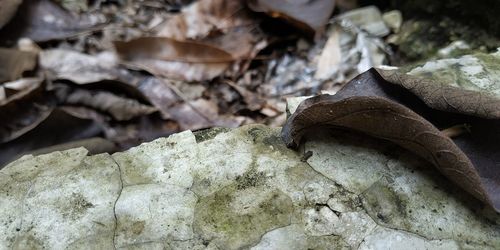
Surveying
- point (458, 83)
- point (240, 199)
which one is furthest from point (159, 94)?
point (458, 83)

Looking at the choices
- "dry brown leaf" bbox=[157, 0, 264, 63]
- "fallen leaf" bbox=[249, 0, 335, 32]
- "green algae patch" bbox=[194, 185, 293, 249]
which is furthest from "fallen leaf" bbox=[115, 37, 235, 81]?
"green algae patch" bbox=[194, 185, 293, 249]

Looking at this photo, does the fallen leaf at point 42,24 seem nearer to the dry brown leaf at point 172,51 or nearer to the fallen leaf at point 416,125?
the dry brown leaf at point 172,51

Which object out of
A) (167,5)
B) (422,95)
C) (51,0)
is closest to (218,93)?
(167,5)

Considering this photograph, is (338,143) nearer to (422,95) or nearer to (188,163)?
(422,95)

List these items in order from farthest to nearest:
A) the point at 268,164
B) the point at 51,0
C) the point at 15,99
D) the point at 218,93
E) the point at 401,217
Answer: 1. the point at 51,0
2. the point at 218,93
3. the point at 15,99
4. the point at 268,164
5. the point at 401,217

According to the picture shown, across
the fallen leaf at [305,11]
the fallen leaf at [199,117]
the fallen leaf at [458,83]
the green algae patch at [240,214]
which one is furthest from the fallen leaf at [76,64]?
the fallen leaf at [458,83]

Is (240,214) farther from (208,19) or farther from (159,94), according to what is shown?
(208,19)

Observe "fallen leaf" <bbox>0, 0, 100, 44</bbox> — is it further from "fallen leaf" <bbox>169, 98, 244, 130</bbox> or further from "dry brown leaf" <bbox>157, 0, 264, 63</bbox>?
"fallen leaf" <bbox>169, 98, 244, 130</bbox>
